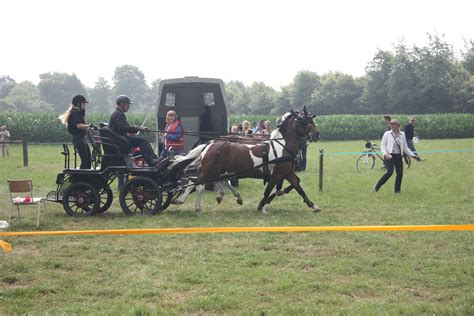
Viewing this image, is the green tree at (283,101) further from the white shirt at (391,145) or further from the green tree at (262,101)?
the white shirt at (391,145)

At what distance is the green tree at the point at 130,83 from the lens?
144 meters

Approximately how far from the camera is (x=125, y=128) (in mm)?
10289

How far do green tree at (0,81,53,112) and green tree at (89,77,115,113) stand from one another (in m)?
16.0

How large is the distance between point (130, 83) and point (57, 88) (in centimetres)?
3168

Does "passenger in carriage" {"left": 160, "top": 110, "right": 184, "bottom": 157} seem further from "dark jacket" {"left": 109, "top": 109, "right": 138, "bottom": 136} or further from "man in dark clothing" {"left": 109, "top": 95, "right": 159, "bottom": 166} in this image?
"dark jacket" {"left": 109, "top": 109, "right": 138, "bottom": 136}

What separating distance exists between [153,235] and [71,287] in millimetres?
2711

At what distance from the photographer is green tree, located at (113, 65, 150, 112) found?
14400 centimetres

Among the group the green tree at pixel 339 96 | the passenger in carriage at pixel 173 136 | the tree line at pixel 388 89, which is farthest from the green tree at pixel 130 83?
the passenger in carriage at pixel 173 136

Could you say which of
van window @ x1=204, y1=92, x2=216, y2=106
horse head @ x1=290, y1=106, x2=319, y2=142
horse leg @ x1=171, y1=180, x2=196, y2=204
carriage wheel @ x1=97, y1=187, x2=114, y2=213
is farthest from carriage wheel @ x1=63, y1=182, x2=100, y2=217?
van window @ x1=204, y1=92, x2=216, y2=106

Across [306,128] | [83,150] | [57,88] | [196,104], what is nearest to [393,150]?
[306,128]

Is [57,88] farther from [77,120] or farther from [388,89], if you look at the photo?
[77,120]

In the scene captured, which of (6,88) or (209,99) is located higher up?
(6,88)

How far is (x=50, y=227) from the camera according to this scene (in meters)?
9.35

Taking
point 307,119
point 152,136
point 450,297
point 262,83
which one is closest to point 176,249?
point 450,297
